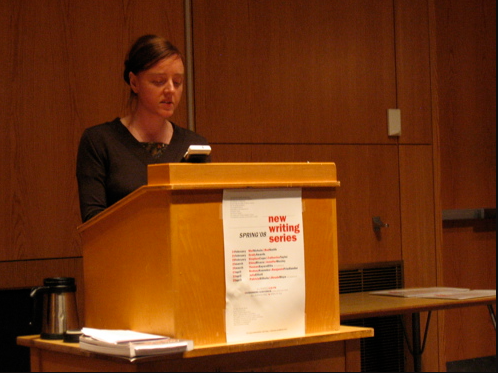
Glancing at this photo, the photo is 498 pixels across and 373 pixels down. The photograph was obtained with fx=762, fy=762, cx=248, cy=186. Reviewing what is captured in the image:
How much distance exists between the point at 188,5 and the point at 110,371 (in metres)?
2.69

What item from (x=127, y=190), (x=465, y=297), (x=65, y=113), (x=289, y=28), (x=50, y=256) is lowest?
(x=465, y=297)

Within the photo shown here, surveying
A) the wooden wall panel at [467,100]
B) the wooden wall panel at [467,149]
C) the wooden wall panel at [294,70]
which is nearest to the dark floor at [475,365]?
the wooden wall panel at [467,149]

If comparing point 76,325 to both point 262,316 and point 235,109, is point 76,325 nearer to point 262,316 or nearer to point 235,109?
point 262,316

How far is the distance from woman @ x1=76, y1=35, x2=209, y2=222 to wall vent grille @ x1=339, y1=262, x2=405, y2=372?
242 cm

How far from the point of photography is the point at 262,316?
182cm

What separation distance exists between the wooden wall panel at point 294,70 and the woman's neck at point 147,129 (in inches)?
65.2

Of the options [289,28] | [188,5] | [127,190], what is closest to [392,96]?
[289,28]

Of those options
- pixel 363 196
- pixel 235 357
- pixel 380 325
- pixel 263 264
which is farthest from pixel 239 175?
pixel 380 325

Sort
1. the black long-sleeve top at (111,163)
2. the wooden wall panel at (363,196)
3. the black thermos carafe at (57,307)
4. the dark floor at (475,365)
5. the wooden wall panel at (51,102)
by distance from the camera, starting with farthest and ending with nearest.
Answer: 1. the dark floor at (475,365)
2. the wooden wall panel at (363,196)
3. the wooden wall panel at (51,102)
4. the black long-sleeve top at (111,163)
5. the black thermos carafe at (57,307)

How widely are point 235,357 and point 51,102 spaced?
2206 millimetres

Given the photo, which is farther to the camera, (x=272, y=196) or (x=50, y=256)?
(x=50, y=256)

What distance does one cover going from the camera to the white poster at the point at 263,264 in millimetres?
1793

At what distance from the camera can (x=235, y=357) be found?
1.79 meters

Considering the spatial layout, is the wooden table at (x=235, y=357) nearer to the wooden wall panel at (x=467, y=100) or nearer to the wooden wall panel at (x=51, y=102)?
the wooden wall panel at (x=51, y=102)
